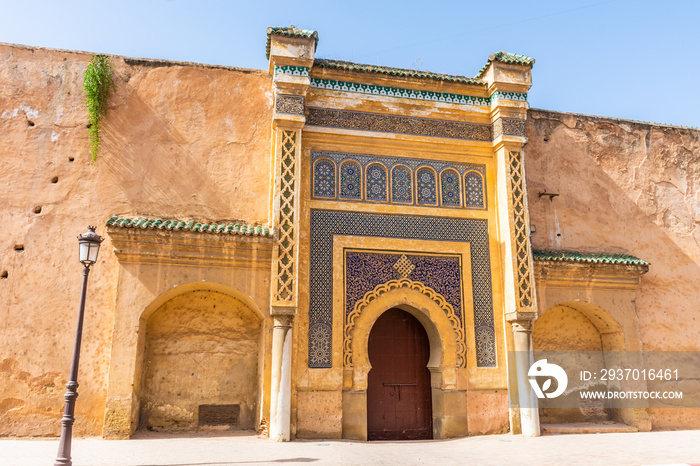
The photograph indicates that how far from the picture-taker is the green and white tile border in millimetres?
9555

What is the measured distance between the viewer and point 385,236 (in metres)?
9.20

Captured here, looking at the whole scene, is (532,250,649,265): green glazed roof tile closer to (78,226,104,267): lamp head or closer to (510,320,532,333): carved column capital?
(510,320,532,333): carved column capital

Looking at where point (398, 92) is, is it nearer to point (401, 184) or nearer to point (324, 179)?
point (401, 184)

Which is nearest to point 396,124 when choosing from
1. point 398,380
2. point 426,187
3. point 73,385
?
point 426,187

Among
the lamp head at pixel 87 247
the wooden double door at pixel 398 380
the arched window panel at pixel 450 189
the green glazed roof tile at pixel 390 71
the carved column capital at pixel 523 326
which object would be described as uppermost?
the green glazed roof tile at pixel 390 71

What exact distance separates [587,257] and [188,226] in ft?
22.4

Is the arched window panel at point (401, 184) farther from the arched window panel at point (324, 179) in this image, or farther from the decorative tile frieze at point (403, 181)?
the arched window panel at point (324, 179)

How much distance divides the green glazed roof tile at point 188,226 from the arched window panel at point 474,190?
3.51 metres

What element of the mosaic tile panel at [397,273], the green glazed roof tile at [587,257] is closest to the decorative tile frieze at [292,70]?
the mosaic tile panel at [397,273]

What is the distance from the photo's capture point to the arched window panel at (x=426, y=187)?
9570mm

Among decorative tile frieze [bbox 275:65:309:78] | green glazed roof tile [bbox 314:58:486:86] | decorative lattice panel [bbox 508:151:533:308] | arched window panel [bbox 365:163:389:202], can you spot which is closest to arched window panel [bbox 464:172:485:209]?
decorative lattice panel [bbox 508:151:533:308]

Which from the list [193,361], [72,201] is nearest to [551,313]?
[193,361]

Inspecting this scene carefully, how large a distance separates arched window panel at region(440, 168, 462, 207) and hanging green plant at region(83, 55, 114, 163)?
583 cm

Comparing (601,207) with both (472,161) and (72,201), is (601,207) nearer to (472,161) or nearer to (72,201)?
(472,161)
